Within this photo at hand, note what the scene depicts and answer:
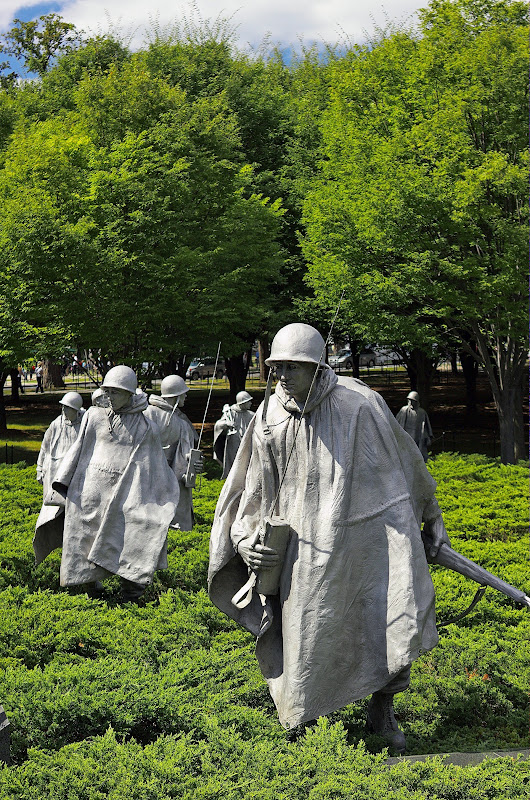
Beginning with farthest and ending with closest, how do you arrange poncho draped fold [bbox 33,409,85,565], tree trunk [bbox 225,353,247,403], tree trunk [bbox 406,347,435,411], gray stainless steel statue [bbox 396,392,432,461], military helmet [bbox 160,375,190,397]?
tree trunk [bbox 225,353,247,403] < tree trunk [bbox 406,347,435,411] < gray stainless steel statue [bbox 396,392,432,461] < military helmet [bbox 160,375,190,397] < poncho draped fold [bbox 33,409,85,565]

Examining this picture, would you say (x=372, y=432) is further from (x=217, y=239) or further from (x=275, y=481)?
(x=217, y=239)

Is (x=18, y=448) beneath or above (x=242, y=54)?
beneath

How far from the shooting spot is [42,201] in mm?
21609

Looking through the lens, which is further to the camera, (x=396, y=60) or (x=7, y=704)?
(x=396, y=60)

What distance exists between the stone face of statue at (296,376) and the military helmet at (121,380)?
180 inches

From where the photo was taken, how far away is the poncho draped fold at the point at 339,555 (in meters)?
5.72

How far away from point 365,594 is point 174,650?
8.46 ft

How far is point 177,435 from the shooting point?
13719 millimetres

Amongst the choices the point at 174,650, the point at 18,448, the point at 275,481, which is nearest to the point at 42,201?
the point at 18,448

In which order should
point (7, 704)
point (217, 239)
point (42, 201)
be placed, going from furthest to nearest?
1. point (217, 239)
2. point (42, 201)
3. point (7, 704)

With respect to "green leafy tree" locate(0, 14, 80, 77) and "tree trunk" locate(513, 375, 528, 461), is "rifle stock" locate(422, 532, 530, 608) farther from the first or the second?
"green leafy tree" locate(0, 14, 80, 77)

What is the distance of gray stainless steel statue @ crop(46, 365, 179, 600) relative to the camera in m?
10.1

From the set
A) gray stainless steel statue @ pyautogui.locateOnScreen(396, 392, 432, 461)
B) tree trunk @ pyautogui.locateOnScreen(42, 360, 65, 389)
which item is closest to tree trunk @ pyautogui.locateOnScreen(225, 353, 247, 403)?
gray stainless steel statue @ pyautogui.locateOnScreen(396, 392, 432, 461)

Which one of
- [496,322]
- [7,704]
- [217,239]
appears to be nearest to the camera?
[7,704]
